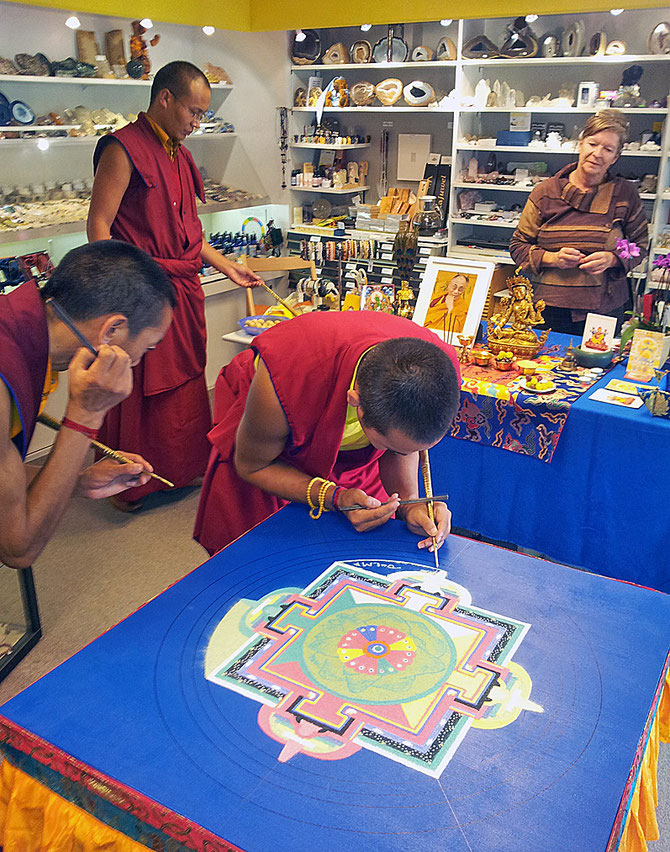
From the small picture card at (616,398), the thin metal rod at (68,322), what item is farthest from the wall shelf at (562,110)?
the thin metal rod at (68,322)

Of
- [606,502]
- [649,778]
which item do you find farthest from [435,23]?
[649,778]

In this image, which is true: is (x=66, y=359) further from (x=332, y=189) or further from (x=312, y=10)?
(x=332, y=189)

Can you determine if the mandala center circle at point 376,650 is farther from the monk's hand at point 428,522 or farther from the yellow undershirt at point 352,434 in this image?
the yellow undershirt at point 352,434

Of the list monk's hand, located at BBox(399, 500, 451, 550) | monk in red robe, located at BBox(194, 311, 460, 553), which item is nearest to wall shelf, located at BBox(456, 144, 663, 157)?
monk in red robe, located at BBox(194, 311, 460, 553)

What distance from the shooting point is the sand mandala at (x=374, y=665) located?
1.11m

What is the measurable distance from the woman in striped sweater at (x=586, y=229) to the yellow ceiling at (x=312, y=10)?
909 mm

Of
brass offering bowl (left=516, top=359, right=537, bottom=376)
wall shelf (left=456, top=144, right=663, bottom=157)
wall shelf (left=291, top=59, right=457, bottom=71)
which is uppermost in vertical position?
wall shelf (left=291, top=59, right=457, bottom=71)

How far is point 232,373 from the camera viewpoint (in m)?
2.17

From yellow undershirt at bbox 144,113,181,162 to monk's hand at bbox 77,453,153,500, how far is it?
1861mm

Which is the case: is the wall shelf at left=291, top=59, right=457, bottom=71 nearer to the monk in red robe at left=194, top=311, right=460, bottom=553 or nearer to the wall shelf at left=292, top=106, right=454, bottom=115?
Answer: the wall shelf at left=292, top=106, right=454, bottom=115

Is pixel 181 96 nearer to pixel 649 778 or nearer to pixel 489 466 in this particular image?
pixel 489 466

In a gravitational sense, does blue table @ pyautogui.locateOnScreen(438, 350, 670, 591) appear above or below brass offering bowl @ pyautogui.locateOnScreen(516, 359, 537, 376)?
below

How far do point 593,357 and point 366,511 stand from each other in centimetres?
138

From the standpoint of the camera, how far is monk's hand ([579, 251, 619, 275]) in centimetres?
296
